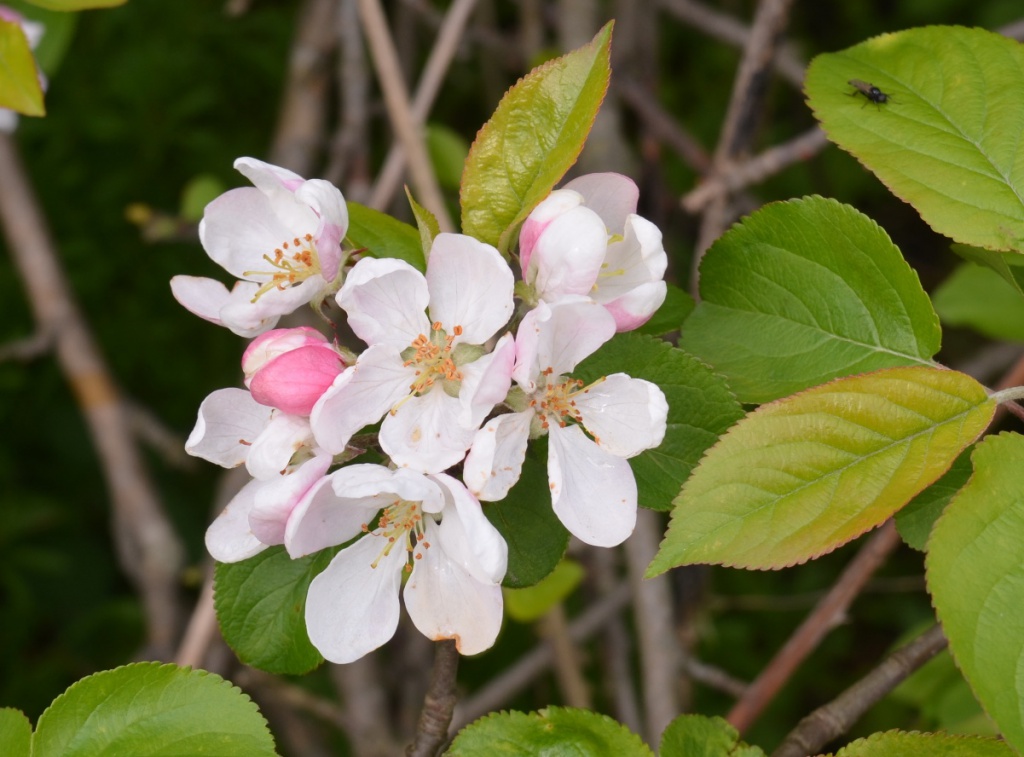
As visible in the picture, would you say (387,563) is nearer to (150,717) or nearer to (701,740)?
(150,717)

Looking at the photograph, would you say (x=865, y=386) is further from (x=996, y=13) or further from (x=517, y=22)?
(x=517, y=22)

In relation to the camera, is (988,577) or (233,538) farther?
(233,538)

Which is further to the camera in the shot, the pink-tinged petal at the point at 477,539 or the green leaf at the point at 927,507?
the green leaf at the point at 927,507

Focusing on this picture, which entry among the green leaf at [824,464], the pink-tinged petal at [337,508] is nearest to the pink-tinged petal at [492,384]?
the pink-tinged petal at [337,508]

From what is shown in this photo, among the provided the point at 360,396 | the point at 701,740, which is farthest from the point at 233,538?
the point at 701,740

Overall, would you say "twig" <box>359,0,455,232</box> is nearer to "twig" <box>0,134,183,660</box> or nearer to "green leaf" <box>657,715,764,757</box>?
"twig" <box>0,134,183,660</box>

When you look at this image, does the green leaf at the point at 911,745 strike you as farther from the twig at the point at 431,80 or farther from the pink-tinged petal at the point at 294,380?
the twig at the point at 431,80
